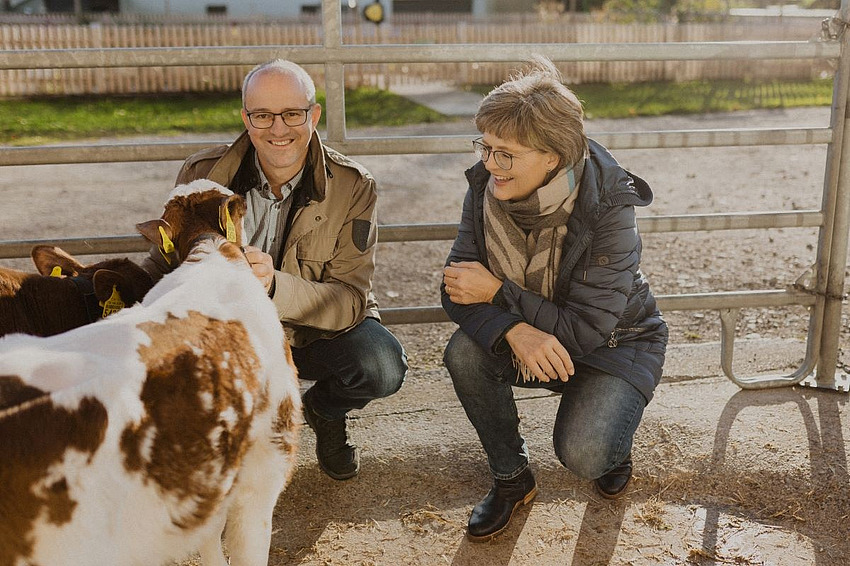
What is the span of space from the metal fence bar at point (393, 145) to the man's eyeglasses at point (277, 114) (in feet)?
1.53

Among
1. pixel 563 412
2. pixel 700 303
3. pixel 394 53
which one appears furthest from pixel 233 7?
pixel 563 412

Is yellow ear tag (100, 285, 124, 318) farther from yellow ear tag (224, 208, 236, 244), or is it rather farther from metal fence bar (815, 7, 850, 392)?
metal fence bar (815, 7, 850, 392)

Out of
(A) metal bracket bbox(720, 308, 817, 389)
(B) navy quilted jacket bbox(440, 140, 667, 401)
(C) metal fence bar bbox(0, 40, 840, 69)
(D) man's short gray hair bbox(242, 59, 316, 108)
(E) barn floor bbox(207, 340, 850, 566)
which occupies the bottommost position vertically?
(E) barn floor bbox(207, 340, 850, 566)

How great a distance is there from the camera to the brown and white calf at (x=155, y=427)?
156cm

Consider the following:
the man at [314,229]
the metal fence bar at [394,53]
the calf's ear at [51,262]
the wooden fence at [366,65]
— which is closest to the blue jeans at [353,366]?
the man at [314,229]

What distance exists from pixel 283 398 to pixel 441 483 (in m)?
1.01

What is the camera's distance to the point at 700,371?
12.8 ft

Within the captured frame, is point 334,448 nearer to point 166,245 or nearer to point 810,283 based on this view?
point 166,245

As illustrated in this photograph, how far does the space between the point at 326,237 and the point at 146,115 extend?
11.3 metres

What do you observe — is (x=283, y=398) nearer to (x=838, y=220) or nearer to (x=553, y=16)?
(x=838, y=220)

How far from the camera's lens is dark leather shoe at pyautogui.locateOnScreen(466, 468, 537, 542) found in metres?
2.73

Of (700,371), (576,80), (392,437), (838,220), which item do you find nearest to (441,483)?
(392,437)

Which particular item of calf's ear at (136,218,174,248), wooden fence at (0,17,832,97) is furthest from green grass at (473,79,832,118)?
calf's ear at (136,218,174,248)

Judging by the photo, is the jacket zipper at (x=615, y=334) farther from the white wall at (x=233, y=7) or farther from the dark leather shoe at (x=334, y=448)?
the white wall at (x=233, y=7)
